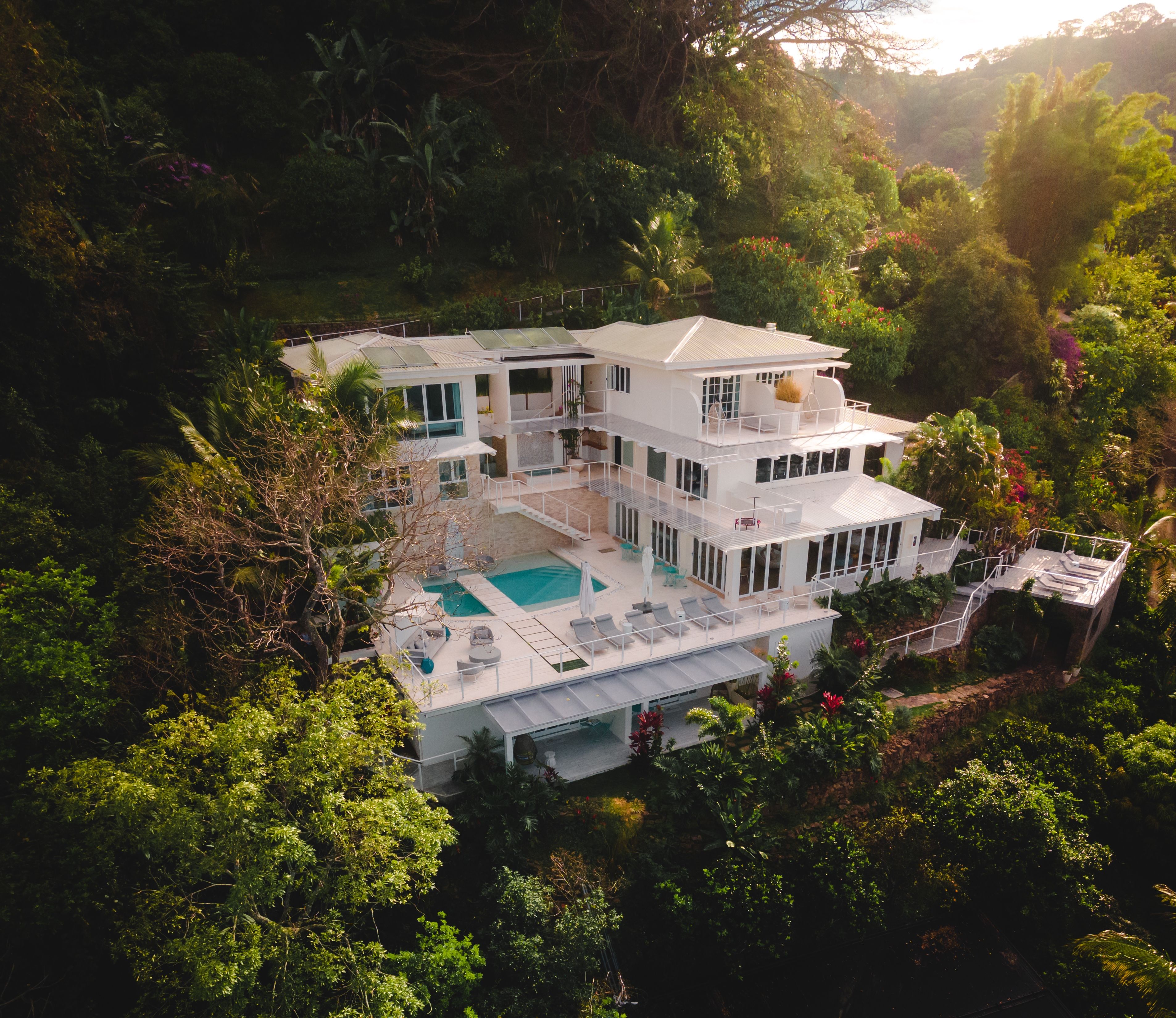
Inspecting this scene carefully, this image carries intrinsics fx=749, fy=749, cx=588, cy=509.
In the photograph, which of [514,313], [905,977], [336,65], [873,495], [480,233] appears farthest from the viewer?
[336,65]

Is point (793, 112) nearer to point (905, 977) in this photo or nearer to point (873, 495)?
point (873, 495)

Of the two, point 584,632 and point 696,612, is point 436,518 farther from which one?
point 696,612

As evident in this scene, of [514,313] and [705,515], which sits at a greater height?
[514,313]

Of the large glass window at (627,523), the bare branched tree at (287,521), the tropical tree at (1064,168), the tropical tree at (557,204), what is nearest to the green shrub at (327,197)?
the tropical tree at (557,204)

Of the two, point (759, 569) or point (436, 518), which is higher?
point (436, 518)

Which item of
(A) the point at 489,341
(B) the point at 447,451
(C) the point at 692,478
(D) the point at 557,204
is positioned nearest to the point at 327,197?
(D) the point at 557,204

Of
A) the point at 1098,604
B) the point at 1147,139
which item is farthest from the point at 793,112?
the point at 1098,604

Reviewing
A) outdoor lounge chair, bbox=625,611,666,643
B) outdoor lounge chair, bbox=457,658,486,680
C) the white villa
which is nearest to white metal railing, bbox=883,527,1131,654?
the white villa
